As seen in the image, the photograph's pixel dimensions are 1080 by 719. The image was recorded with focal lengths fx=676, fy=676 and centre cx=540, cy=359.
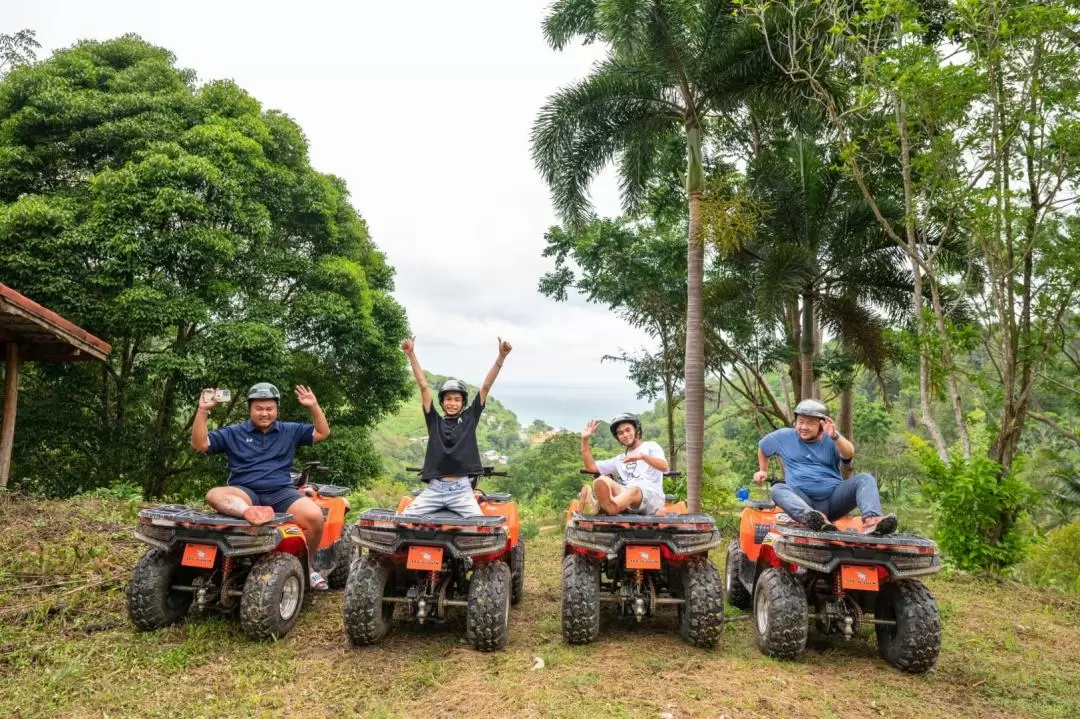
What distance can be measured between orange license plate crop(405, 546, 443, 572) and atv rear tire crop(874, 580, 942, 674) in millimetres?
3074

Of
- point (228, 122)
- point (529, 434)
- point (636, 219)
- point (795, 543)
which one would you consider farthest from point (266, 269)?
point (529, 434)

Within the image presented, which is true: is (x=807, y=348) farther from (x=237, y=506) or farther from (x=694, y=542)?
(x=237, y=506)

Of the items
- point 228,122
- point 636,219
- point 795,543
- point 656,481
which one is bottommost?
point 795,543

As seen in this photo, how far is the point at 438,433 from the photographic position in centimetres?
534

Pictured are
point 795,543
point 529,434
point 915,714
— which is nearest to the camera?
point 915,714

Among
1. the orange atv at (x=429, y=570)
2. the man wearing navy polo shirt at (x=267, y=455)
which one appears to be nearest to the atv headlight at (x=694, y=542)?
the orange atv at (x=429, y=570)

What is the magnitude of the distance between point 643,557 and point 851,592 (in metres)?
1.45

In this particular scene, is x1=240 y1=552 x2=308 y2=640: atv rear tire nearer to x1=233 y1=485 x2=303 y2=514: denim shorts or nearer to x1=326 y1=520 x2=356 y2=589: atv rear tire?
x1=233 y1=485 x2=303 y2=514: denim shorts

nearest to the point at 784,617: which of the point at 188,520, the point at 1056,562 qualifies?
the point at 188,520

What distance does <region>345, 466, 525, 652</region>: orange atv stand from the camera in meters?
4.53

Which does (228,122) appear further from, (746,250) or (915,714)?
(915,714)

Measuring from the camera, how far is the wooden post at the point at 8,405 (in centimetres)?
924

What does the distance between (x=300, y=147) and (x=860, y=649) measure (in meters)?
14.6

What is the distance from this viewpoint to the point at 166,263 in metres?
12.1
